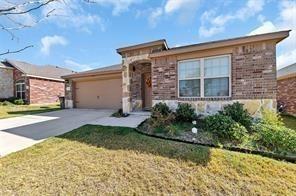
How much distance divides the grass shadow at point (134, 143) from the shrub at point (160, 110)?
1483 mm

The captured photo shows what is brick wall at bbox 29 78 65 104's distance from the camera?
20.1 meters

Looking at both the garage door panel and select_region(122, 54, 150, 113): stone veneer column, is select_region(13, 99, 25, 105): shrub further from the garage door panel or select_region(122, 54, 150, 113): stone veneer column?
select_region(122, 54, 150, 113): stone veneer column

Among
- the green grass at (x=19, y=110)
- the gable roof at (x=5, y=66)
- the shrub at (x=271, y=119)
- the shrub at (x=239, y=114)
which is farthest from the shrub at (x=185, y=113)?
the gable roof at (x=5, y=66)

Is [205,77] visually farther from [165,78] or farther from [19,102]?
[19,102]

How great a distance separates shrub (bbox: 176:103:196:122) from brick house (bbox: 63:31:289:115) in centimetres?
46

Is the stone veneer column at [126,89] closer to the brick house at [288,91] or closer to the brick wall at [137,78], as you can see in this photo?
the brick wall at [137,78]

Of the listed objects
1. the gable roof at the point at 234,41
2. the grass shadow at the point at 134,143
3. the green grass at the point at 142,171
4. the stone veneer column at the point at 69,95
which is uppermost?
the gable roof at the point at 234,41

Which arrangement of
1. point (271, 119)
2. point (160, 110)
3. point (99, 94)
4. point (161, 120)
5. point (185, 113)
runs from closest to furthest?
point (271, 119) < point (161, 120) < point (185, 113) < point (160, 110) < point (99, 94)

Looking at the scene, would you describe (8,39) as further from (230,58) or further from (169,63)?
(230,58)

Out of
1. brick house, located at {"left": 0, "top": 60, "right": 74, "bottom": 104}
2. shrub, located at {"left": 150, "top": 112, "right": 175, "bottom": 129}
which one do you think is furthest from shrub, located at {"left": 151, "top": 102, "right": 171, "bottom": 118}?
brick house, located at {"left": 0, "top": 60, "right": 74, "bottom": 104}

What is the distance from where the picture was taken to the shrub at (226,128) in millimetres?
5910

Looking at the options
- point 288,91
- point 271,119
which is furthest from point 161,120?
point 288,91

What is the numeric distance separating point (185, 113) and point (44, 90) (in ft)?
61.8

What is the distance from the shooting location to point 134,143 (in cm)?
596
